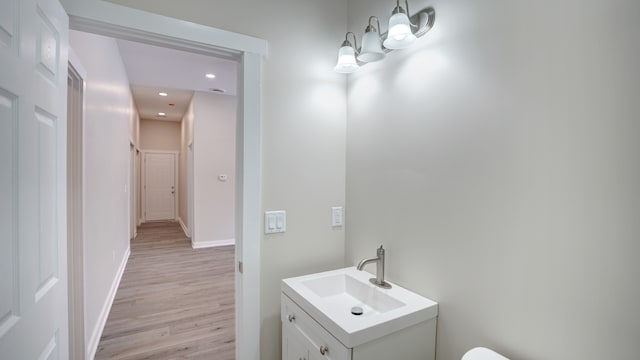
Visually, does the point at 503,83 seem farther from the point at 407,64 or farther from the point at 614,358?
the point at 614,358

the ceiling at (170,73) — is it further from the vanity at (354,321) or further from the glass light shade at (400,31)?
the vanity at (354,321)

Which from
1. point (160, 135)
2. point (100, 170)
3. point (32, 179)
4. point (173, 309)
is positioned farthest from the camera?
point (160, 135)

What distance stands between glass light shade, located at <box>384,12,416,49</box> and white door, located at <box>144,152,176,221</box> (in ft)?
26.7

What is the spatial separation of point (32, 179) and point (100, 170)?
2.04 metres

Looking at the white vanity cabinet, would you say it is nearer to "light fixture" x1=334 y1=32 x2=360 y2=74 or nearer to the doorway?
"light fixture" x1=334 y1=32 x2=360 y2=74

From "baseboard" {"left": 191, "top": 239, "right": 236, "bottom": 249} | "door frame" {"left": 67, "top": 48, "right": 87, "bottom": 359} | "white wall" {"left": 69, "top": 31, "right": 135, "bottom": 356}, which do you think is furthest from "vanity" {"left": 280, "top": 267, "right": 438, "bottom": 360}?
"baseboard" {"left": 191, "top": 239, "right": 236, "bottom": 249}

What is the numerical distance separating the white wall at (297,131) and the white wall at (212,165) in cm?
410

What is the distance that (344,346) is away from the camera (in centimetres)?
107

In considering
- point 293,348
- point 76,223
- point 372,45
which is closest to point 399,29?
point 372,45

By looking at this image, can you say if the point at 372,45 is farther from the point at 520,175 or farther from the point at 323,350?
the point at 323,350

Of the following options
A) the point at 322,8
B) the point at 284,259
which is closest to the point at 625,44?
the point at 322,8

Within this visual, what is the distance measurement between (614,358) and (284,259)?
4.40 ft

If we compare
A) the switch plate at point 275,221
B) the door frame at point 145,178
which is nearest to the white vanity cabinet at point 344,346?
the switch plate at point 275,221

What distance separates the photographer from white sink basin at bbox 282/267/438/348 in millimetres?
1096
